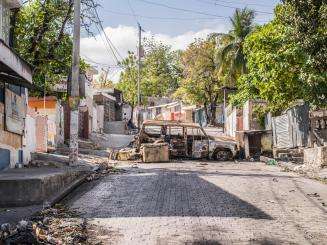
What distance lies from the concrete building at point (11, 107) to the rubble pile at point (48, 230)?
4281 mm

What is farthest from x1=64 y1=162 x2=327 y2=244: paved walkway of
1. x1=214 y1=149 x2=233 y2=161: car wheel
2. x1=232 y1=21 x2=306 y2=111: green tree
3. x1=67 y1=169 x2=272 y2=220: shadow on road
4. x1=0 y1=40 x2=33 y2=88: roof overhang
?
x1=214 y1=149 x2=233 y2=161: car wheel

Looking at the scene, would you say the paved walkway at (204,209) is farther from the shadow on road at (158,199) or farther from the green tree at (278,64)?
the green tree at (278,64)

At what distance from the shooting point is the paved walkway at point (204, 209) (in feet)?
26.6

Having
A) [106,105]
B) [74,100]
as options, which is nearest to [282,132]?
[74,100]

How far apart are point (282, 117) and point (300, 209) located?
561 inches

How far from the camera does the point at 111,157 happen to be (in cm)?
2339

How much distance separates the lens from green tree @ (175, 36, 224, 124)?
165 feet

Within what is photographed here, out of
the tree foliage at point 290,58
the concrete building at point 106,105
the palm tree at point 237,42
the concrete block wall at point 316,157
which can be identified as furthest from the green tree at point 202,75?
the concrete block wall at point 316,157

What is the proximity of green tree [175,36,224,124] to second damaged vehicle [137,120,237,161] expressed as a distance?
26075 mm

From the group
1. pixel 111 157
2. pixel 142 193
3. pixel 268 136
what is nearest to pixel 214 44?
pixel 268 136

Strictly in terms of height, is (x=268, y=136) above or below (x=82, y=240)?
above

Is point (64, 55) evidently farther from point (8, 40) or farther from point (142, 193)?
point (142, 193)

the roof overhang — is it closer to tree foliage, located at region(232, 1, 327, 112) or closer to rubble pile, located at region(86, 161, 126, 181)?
rubble pile, located at region(86, 161, 126, 181)

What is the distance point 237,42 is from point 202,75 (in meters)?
8.59
